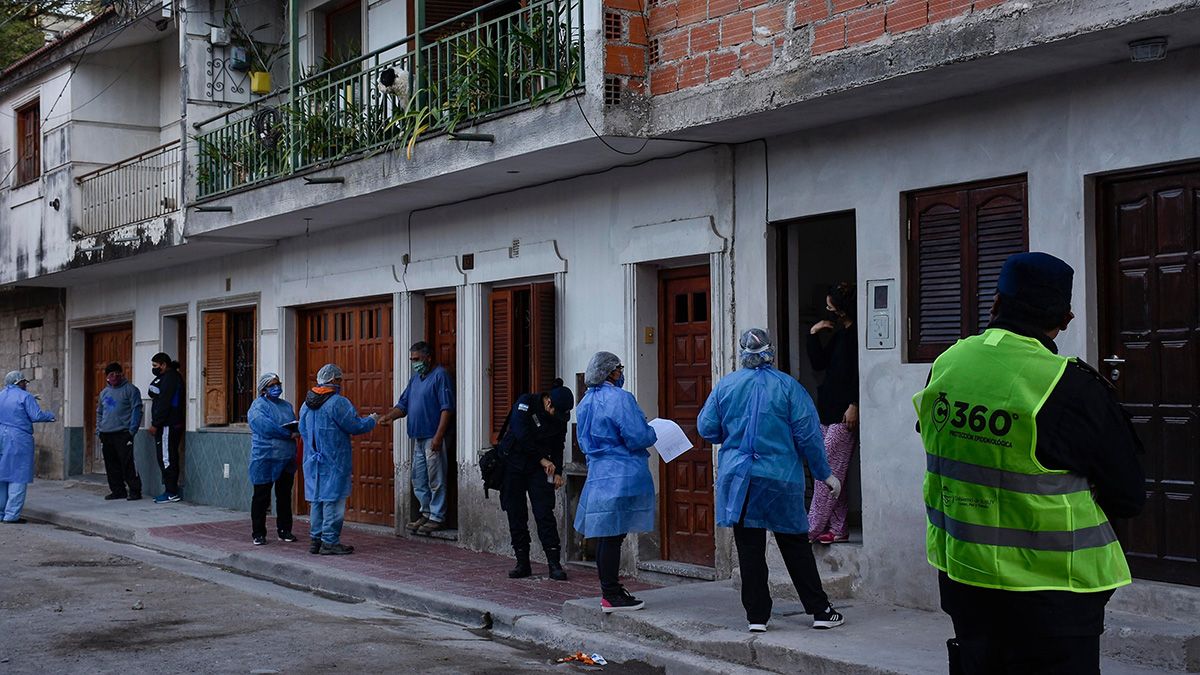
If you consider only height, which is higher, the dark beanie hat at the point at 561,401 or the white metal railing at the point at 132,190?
the white metal railing at the point at 132,190

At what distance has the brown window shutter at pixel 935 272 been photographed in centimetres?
892

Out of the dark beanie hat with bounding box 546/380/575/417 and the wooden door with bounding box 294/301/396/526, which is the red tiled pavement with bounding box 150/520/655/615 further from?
the dark beanie hat with bounding box 546/380/575/417

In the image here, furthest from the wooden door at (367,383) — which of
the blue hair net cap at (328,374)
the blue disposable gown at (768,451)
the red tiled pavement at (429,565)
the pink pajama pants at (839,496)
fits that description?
the blue disposable gown at (768,451)

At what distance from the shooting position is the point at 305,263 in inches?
650

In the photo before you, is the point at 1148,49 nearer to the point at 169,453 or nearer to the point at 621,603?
the point at 621,603

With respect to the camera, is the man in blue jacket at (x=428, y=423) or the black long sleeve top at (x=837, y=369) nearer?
the black long sleeve top at (x=837, y=369)

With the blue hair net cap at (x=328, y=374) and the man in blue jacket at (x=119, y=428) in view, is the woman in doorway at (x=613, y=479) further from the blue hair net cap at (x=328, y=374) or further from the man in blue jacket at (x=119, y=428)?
the man in blue jacket at (x=119, y=428)

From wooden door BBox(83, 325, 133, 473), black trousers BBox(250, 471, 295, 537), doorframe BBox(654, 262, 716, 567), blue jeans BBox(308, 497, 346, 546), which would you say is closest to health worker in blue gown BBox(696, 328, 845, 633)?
doorframe BBox(654, 262, 716, 567)

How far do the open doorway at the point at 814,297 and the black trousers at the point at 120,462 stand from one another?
1133 cm

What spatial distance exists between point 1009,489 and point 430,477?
1013 cm

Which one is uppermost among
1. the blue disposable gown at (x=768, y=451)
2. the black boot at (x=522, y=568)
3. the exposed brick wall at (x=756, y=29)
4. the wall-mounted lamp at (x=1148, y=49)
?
the exposed brick wall at (x=756, y=29)

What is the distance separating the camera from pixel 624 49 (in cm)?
1027

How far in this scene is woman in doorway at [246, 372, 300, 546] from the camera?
13.7m

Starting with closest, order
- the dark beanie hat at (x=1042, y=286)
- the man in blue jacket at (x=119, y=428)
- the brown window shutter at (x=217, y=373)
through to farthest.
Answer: the dark beanie hat at (x=1042, y=286) < the brown window shutter at (x=217, y=373) < the man in blue jacket at (x=119, y=428)
